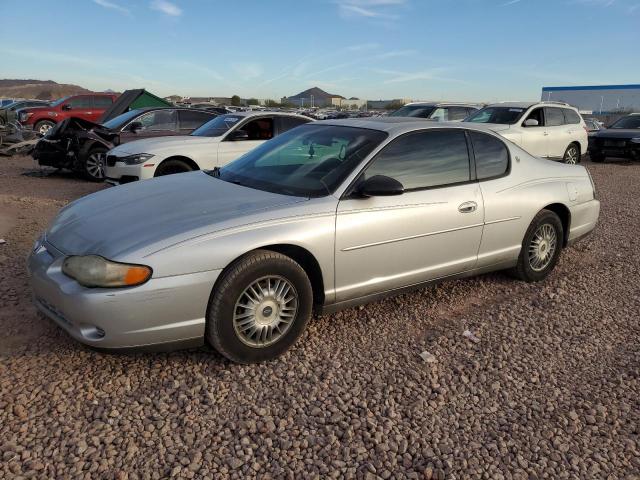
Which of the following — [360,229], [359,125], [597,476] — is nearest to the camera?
[597,476]

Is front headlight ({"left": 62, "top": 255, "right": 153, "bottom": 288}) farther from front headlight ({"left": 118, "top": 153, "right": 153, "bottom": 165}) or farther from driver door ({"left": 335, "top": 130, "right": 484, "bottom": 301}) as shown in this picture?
front headlight ({"left": 118, "top": 153, "right": 153, "bottom": 165})

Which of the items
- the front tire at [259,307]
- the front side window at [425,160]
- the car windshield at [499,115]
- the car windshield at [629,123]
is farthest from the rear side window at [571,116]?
the front tire at [259,307]

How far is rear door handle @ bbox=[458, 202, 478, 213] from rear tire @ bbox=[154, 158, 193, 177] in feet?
17.2

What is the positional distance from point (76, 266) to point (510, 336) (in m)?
2.97

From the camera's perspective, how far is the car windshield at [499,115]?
39.3ft

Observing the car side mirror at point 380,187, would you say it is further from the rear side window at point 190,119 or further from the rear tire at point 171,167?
the rear side window at point 190,119

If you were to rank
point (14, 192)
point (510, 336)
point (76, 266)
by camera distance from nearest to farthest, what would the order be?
point (76, 266)
point (510, 336)
point (14, 192)

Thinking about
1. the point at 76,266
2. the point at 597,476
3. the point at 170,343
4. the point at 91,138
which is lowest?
the point at 597,476

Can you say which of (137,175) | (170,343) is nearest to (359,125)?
(170,343)

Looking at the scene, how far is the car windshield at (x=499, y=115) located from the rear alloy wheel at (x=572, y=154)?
2.02 m

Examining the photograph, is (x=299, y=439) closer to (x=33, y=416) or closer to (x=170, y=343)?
(x=170, y=343)

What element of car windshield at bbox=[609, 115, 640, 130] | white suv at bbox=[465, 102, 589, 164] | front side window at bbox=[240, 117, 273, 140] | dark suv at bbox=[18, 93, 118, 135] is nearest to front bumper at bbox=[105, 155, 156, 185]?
front side window at bbox=[240, 117, 273, 140]

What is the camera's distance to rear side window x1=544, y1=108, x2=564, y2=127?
12.5 metres

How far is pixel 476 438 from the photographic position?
8.57 ft
